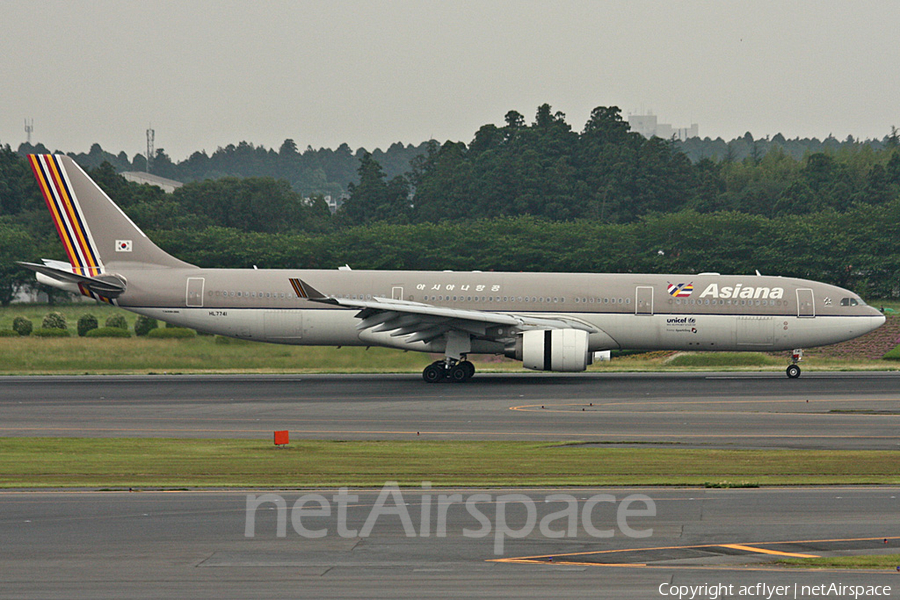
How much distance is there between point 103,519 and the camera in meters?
16.5

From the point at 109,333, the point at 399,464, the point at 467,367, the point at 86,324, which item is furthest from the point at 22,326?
the point at 399,464

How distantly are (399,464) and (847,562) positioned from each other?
11.0 metres

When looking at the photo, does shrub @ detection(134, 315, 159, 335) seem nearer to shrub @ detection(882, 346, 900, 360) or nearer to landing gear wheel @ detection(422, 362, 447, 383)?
landing gear wheel @ detection(422, 362, 447, 383)

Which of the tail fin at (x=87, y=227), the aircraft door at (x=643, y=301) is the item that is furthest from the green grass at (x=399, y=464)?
the tail fin at (x=87, y=227)

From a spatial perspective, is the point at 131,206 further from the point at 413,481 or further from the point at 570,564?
the point at 570,564

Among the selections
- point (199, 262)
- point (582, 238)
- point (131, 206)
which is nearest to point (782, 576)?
point (582, 238)

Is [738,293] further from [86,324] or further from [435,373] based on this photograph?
[86,324]

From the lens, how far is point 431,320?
3975cm

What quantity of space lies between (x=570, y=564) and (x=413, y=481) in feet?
22.2

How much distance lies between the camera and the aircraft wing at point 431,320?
127 feet

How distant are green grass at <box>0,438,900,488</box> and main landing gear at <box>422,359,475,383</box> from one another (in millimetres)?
14476

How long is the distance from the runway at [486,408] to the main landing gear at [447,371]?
2.44 ft

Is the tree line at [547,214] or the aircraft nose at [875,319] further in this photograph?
the tree line at [547,214]

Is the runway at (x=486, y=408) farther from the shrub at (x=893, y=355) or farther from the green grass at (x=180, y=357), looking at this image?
the shrub at (x=893, y=355)
